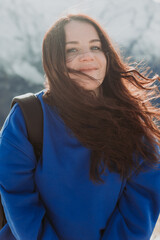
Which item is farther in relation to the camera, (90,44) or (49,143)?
(90,44)

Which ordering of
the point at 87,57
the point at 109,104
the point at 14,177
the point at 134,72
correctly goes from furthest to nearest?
the point at 134,72 → the point at 109,104 → the point at 87,57 → the point at 14,177

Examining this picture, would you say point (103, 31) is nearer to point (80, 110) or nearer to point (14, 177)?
point (80, 110)

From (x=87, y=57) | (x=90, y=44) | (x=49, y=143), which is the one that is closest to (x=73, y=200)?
(x=49, y=143)

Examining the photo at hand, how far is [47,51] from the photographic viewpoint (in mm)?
1094

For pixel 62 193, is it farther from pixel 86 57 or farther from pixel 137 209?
pixel 86 57

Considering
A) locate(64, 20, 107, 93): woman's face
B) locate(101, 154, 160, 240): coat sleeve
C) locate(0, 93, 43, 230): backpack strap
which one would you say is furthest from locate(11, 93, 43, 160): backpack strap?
locate(101, 154, 160, 240): coat sleeve

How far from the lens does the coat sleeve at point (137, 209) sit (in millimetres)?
1063

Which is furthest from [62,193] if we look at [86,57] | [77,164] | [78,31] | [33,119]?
[78,31]

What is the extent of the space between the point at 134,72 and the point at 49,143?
76 centimetres

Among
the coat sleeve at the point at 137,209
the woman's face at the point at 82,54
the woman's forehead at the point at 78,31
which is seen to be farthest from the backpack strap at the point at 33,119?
the coat sleeve at the point at 137,209

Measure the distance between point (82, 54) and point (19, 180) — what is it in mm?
708

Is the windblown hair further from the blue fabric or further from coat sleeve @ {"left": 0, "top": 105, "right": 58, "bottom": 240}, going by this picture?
coat sleeve @ {"left": 0, "top": 105, "right": 58, "bottom": 240}

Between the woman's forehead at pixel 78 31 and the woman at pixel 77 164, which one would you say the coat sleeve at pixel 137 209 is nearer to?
the woman at pixel 77 164

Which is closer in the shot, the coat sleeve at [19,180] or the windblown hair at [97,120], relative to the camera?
the coat sleeve at [19,180]
